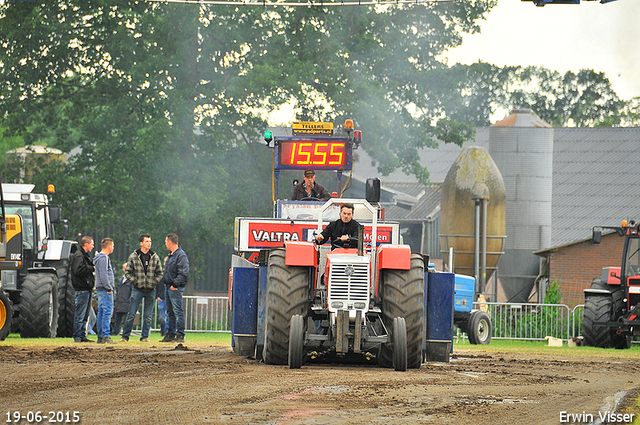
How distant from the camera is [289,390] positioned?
877 centimetres

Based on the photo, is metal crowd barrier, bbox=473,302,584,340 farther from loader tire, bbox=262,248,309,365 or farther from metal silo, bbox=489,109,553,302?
loader tire, bbox=262,248,309,365

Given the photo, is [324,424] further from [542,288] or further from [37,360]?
[542,288]

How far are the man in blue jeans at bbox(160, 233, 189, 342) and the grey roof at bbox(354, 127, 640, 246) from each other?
25207mm

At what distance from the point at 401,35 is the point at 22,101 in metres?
11.9

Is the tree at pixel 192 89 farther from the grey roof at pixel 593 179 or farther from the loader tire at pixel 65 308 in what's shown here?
the grey roof at pixel 593 179

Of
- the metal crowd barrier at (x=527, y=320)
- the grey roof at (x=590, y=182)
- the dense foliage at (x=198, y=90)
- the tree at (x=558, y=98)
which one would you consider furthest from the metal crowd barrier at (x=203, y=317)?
the tree at (x=558, y=98)

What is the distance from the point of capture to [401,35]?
30.8 m

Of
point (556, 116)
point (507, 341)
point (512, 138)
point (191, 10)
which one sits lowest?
point (507, 341)

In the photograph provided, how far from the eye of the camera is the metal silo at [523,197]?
31.7m

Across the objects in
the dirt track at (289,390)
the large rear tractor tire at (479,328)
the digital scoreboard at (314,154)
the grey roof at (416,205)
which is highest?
the grey roof at (416,205)

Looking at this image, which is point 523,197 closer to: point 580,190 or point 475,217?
point 475,217

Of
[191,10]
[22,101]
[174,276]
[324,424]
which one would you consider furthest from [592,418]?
[22,101]

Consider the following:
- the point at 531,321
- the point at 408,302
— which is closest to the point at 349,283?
the point at 408,302

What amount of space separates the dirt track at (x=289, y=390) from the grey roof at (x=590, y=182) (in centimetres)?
3063
